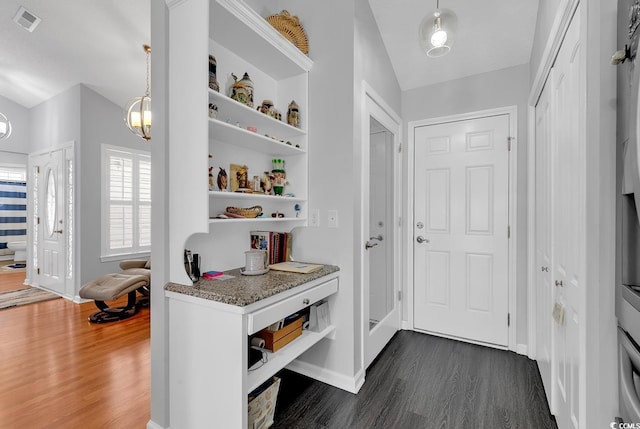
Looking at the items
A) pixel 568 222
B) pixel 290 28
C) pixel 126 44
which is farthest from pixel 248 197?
pixel 126 44

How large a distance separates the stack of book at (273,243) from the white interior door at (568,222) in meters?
1.67

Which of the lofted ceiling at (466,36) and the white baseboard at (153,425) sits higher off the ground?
the lofted ceiling at (466,36)

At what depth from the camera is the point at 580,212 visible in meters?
1.15

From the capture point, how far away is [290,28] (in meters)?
2.16

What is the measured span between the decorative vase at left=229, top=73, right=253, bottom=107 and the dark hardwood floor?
6.31ft

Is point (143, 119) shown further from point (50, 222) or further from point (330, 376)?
point (50, 222)

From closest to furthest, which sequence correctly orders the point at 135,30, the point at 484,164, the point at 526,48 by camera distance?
the point at 526,48
the point at 484,164
the point at 135,30

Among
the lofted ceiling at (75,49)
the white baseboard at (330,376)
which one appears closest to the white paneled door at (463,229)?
the white baseboard at (330,376)

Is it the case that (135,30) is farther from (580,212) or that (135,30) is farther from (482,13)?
(580,212)

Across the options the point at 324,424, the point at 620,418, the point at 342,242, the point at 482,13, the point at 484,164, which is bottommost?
the point at 324,424

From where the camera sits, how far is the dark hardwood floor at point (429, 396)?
1.79 meters

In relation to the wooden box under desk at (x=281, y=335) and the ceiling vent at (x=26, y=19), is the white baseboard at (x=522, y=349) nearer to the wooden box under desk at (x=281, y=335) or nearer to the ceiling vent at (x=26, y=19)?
the wooden box under desk at (x=281, y=335)

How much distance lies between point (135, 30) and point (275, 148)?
244 cm

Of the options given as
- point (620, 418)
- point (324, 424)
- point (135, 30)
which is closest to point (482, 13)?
point (620, 418)
